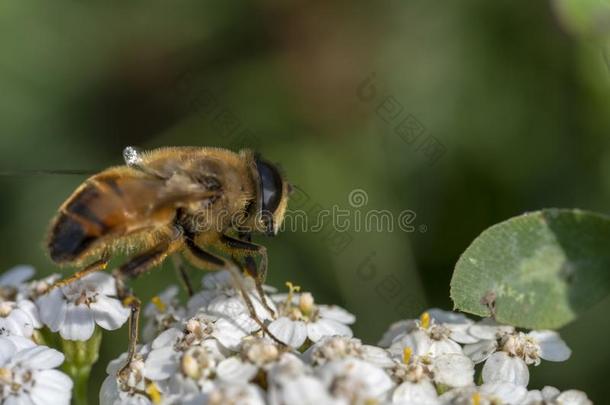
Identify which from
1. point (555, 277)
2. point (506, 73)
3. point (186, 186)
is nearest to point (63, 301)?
point (186, 186)

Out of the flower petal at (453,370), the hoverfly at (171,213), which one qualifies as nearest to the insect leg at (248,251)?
the hoverfly at (171,213)

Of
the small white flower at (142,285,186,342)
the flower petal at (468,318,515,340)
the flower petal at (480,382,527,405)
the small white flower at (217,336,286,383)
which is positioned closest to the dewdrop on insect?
the small white flower at (142,285,186,342)

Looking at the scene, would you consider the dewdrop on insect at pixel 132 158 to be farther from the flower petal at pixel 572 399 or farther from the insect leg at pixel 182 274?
the flower petal at pixel 572 399

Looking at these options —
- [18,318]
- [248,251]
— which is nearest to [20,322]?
[18,318]

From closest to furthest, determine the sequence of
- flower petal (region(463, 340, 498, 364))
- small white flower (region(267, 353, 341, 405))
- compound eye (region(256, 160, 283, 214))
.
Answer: small white flower (region(267, 353, 341, 405))
flower petal (region(463, 340, 498, 364))
compound eye (region(256, 160, 283, 214))

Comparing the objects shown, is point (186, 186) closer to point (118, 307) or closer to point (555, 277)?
point (118, 307)

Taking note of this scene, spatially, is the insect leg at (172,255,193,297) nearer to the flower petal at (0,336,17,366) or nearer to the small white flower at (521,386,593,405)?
the flower petal at (0,336,17,366)

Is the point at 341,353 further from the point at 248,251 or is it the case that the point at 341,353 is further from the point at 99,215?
the point at 99,215
